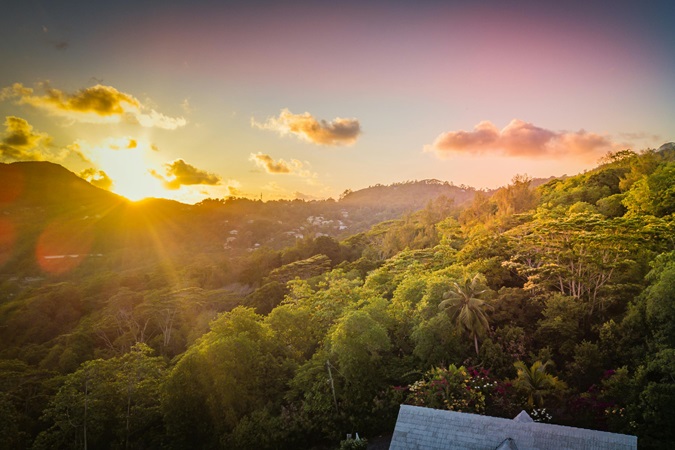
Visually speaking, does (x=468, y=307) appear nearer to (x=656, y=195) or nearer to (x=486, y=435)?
(x=486, y=435)

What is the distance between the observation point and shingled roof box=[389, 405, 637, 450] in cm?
1424

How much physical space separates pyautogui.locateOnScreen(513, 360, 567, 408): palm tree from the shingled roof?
7.06 metres

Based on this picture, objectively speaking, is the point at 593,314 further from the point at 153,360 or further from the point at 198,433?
the point at 153,360

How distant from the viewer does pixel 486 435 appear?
15.4 m

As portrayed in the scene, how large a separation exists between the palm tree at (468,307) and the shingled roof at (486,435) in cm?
1026

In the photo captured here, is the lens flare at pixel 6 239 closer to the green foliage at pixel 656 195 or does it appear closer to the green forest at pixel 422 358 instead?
the green forest at pixel 422 358

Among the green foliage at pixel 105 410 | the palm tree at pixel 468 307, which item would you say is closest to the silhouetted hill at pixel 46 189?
the green foliage at pixel 105 410

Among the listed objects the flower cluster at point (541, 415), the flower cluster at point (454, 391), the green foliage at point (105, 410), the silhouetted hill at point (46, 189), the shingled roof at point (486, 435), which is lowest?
the green foliage at point (105, 410)

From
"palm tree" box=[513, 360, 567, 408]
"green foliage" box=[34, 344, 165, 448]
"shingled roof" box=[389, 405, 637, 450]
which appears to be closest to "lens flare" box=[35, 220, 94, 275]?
"green foliage" box=[34, 344, 165, 448]

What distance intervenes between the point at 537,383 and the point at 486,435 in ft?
28.3

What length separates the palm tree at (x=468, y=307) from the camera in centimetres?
2573

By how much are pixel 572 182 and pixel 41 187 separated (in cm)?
17098

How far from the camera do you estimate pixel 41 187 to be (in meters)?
142

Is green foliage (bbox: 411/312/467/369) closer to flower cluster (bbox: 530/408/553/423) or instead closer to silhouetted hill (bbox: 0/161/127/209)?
flower cluster (bbox: 530/408/553/423)
